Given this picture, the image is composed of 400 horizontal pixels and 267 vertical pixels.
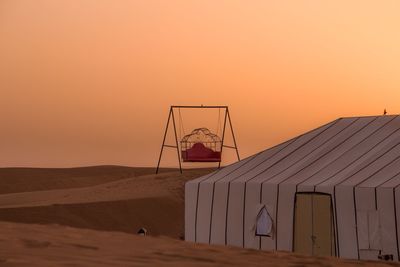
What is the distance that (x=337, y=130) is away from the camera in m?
17.7

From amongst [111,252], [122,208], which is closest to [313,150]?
[111,252]

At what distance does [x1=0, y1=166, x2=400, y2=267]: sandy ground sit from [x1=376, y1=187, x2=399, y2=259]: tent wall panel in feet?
13.0

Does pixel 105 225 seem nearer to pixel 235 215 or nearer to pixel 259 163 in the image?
pixel 259 163

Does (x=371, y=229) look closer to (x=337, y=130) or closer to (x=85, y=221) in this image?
(x=337, y=130)

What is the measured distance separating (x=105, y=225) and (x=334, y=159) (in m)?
12.3

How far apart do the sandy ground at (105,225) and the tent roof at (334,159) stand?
2.55 metres

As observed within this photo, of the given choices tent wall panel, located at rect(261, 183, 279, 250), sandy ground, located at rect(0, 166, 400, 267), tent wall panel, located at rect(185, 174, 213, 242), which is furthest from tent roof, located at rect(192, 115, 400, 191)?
sandy ground, located at rect(0, 166, 400, 267)

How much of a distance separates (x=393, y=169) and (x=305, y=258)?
5.36 m

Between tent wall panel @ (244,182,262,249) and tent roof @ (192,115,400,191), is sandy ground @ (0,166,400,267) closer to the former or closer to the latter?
tent wall panel @ (244,182,262,249)

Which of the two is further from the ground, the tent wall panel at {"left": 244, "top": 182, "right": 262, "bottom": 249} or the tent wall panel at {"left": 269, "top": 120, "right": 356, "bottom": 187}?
the tent wall panel at {"left": 269, "top": 120, "right": 356, "bottom": 187}

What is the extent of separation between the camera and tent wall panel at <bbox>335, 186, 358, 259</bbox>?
1477 centimetres

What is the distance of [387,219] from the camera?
46.8 feet

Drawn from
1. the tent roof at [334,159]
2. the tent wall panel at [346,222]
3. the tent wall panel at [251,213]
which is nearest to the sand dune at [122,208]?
the tent roof at [334,159]

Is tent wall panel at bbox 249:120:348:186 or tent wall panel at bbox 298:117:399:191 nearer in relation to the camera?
tent wall panel at bbox 298:117:399:191
